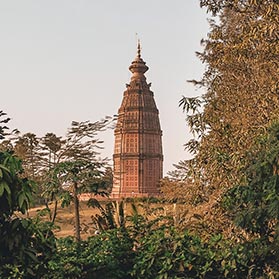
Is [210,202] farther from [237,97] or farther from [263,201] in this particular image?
[263,201]

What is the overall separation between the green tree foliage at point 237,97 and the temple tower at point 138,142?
2306 centimetres

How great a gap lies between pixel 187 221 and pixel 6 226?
5198 millimetres

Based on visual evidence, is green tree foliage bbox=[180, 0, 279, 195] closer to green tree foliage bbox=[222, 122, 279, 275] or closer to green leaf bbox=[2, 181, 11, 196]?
green tree foliage bbox=[222, 122, 279, 275]

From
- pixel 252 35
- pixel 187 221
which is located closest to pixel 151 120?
pixel 187 221

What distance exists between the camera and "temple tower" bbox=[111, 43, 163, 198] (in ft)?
106

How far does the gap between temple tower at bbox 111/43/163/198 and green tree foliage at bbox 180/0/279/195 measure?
75.6ft

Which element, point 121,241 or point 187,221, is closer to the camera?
point 121,241

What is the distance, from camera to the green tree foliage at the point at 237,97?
22.2ft

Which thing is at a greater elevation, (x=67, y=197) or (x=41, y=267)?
(x=67, y=197)

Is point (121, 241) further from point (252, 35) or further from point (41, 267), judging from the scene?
point (252, 35)

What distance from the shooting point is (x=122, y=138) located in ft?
108

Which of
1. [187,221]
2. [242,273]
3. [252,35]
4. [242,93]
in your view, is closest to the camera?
[242,273]

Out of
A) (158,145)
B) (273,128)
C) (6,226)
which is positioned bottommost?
(6,226)

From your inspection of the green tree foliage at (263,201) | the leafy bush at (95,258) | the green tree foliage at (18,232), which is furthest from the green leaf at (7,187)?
the green tree foliage at (263,201)
